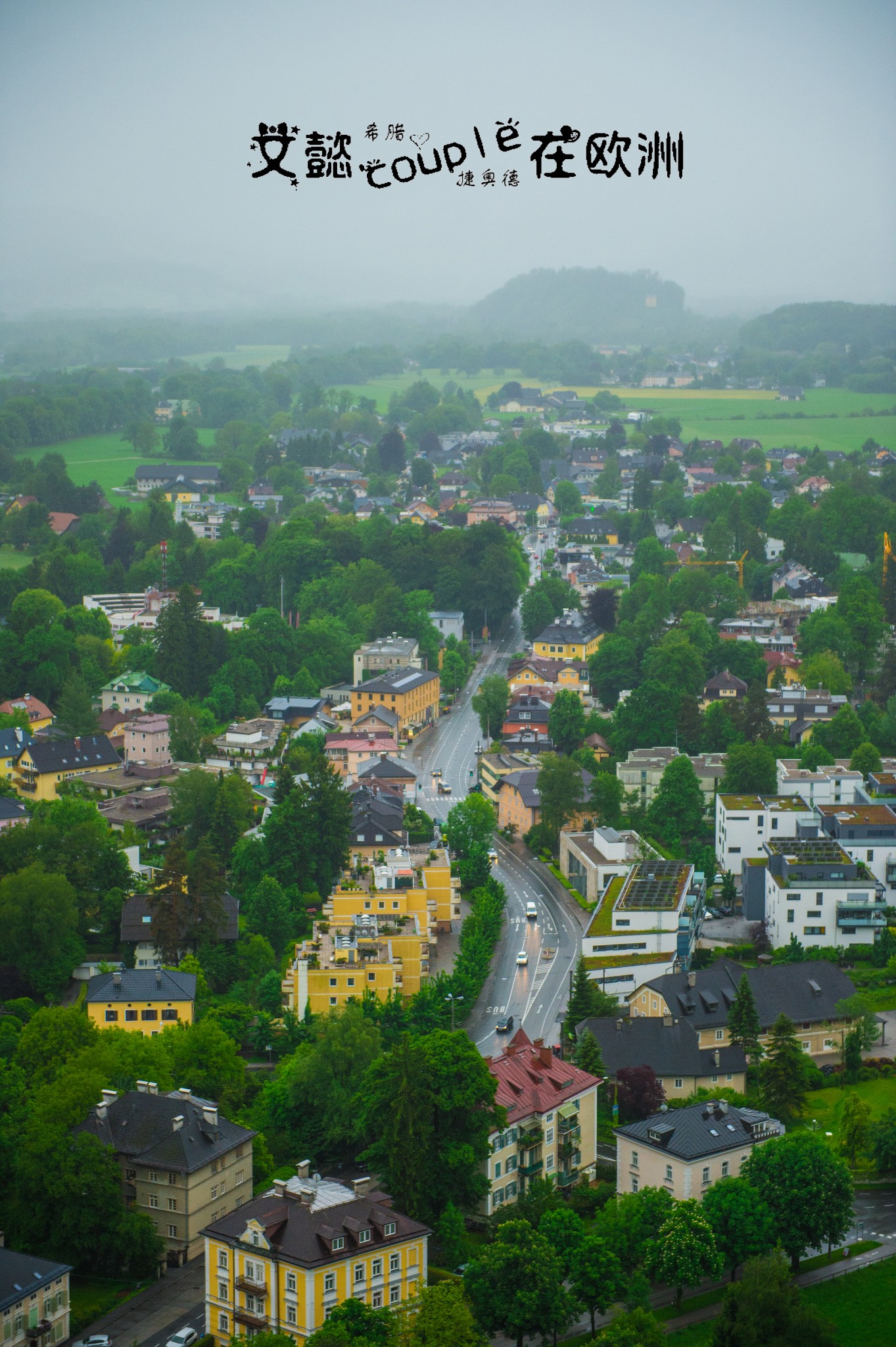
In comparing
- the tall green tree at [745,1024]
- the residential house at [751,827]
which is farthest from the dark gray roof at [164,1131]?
the residential house at [751,827]

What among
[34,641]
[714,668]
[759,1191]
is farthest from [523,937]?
[34,641]

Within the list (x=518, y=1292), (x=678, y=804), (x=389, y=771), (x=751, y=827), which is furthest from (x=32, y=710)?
(x=518, y=1292)

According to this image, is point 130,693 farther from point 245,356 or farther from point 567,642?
point 245,356

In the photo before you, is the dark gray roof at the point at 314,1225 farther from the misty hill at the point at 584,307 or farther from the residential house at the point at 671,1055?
the misty hill at the point at 584,307

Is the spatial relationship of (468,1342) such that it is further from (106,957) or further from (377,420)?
(377,420)

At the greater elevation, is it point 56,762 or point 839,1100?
point 56,762
